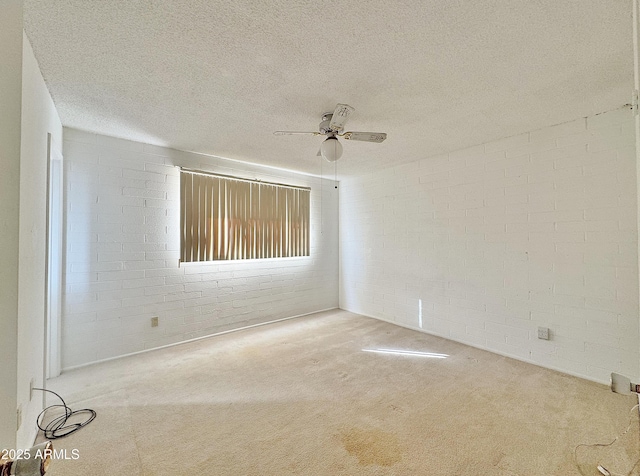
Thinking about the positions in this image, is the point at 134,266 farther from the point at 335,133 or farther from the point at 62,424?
the point at 335,133

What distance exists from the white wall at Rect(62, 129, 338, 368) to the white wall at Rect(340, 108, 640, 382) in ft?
8.02

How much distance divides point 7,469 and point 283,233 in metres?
4.10

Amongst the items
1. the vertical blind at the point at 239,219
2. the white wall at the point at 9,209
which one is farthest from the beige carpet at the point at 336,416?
the vertical blind at the point at 239,219

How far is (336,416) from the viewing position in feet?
6.97

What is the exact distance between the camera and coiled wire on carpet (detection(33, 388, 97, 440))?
1.94m

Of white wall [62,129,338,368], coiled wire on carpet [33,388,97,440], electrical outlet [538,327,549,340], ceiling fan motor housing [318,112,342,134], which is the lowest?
coiled wire on carpet [33,388,97,440]

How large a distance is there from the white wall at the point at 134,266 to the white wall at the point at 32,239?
94 centimetres

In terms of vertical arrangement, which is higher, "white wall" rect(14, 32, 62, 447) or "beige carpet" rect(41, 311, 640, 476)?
"white wall" rect(14, 32, 62, 447)

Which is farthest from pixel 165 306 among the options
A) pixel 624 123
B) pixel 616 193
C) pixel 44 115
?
pixel 624 123

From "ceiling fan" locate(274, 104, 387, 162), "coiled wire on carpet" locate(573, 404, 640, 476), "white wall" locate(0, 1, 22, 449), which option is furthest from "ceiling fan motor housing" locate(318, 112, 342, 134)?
→ "coiled wire on carpet" locate(573, 404, 640, 476)

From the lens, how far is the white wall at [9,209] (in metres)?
1.39

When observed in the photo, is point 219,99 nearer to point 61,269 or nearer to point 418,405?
point 61,269

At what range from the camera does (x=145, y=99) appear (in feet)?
7.71

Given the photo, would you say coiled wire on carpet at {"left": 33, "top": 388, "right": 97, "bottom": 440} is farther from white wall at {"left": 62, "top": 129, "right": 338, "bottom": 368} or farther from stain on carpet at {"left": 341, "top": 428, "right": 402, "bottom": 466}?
stain on carpet at {"left": 341, "top": 428, "right": 402, "bottom": 466}
